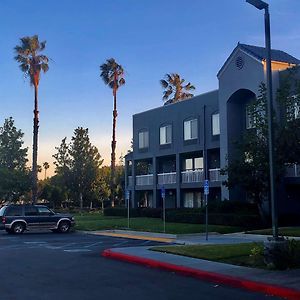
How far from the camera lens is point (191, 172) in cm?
4144

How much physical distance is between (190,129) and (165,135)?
3773 mm

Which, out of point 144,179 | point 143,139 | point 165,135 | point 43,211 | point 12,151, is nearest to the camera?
point 43,211

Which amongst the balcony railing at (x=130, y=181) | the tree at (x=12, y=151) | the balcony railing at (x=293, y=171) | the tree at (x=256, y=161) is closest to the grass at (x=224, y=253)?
the tree at (x=256, y=161)

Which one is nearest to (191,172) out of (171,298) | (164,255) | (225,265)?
(164,255)

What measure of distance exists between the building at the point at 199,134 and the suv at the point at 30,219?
1083cm

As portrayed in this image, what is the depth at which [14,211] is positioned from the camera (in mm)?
32000

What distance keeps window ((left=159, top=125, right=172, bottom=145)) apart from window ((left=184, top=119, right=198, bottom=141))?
7.77 ft

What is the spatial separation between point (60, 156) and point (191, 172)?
25078 millimetres

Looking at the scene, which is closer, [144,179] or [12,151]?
[144,179]

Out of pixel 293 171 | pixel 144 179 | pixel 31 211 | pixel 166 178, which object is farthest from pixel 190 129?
pixel 31 211

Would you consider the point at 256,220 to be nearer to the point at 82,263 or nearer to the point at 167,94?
the point at 82,263

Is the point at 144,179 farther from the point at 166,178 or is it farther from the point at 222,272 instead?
the point at 222,272

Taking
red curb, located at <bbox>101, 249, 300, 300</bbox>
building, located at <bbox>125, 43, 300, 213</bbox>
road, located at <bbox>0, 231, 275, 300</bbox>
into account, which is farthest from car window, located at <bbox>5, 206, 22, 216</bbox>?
red curb, located at <bbox>101, 249, 300, 300</bbox>

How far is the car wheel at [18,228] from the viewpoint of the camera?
3170 centimetres
